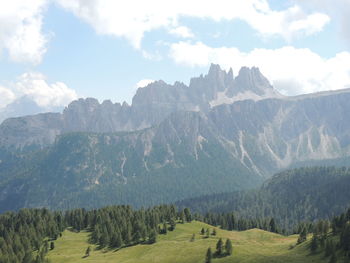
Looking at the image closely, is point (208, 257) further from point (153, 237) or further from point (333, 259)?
point (153, 237)

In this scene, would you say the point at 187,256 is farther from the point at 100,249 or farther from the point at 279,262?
the point at 100,249

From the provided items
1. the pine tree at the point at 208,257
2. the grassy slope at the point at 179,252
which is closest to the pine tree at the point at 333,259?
the grassy slope at the point at 179,252

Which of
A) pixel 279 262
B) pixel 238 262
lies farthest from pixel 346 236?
pixel 238 262

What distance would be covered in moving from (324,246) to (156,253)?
53.6 meters

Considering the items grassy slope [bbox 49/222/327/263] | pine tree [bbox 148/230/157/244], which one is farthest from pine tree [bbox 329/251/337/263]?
pine tree [bbox 148/230/157/244]

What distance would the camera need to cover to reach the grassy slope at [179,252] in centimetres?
10512

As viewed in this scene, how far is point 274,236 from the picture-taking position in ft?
575

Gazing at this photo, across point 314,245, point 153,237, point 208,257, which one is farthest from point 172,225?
point 314,245

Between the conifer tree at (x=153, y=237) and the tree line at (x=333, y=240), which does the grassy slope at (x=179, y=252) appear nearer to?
the conifer tree at (x=153, y=237)

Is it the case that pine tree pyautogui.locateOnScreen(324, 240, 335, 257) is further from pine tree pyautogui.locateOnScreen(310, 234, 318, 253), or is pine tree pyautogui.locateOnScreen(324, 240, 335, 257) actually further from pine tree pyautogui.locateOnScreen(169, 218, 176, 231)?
pine tree pyautogui.locateOnScreen(169, 218, 176, 231)

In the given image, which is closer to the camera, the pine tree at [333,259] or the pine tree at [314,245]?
the pine tree at [333,259]

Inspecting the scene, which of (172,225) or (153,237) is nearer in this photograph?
(153,237)

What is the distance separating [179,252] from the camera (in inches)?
4818

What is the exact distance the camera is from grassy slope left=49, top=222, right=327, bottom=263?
105 m
